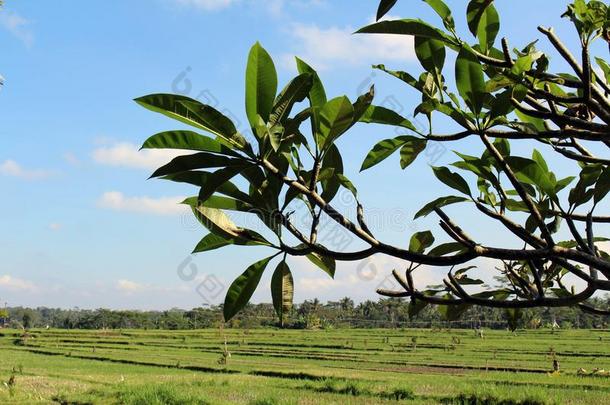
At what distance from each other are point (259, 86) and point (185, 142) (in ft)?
0.40

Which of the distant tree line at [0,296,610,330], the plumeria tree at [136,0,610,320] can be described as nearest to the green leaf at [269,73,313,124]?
the plumeria tree at [136,0,610,320]

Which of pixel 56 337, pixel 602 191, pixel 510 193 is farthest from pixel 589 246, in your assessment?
pixel 56 337

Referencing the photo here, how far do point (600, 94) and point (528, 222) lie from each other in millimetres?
404

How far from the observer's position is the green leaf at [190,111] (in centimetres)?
73

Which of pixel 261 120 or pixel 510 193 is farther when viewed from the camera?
pixel 510 193

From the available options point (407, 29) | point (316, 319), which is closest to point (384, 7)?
point (407, 29)

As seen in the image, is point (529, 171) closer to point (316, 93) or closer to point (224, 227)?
point (316, 93)

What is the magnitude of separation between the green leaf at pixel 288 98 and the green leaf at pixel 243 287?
273 millimetres

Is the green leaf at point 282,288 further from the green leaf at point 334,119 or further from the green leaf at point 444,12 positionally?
the green leaf at point 444,12

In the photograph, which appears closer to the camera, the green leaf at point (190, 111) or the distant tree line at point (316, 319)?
the green leaf at point (190, 111)

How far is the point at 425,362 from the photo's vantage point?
29.3 m

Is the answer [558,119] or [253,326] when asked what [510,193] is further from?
[253,326]

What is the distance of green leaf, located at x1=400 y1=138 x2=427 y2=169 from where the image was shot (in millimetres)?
1018

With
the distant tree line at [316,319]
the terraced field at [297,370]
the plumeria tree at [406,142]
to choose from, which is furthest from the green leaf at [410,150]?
the distant tree line at [316,319]
